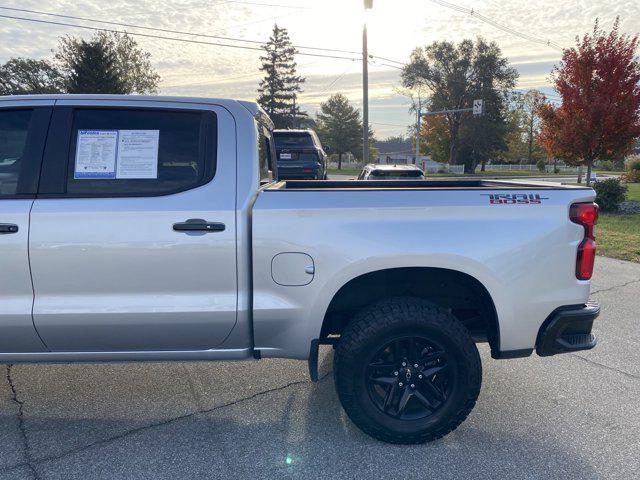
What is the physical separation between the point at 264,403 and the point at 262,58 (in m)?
70.2

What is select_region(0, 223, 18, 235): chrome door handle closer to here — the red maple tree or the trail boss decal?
the trail boss decal

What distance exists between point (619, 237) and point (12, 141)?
33.9ft

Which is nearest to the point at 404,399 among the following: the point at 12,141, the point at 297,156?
the point at 12,141

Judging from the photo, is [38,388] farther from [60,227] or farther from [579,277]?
[579,277]

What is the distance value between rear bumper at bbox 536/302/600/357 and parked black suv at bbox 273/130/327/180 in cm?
1082

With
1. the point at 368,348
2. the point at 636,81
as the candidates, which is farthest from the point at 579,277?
the point at 636,81

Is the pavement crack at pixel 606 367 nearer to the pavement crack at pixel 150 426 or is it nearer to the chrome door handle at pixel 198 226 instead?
the pavement crack at pixel 150 426

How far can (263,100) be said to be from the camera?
224ft

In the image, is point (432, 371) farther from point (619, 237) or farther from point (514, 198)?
Result: point (619, 237)

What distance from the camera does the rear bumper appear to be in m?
2.85

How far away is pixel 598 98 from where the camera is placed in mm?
13195

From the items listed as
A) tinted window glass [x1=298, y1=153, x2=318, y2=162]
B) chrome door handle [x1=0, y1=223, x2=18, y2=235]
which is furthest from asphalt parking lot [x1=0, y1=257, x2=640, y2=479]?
tinted window glass [x1=298, y1=153, x2=318, y2=162]

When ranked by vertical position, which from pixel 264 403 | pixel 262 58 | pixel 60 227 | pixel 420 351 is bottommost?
pixel 264 403

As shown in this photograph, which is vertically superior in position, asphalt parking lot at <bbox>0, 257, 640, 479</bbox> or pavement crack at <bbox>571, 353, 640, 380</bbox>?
pavement crack at <bbox>571, 353, 640, 380</bbox>
